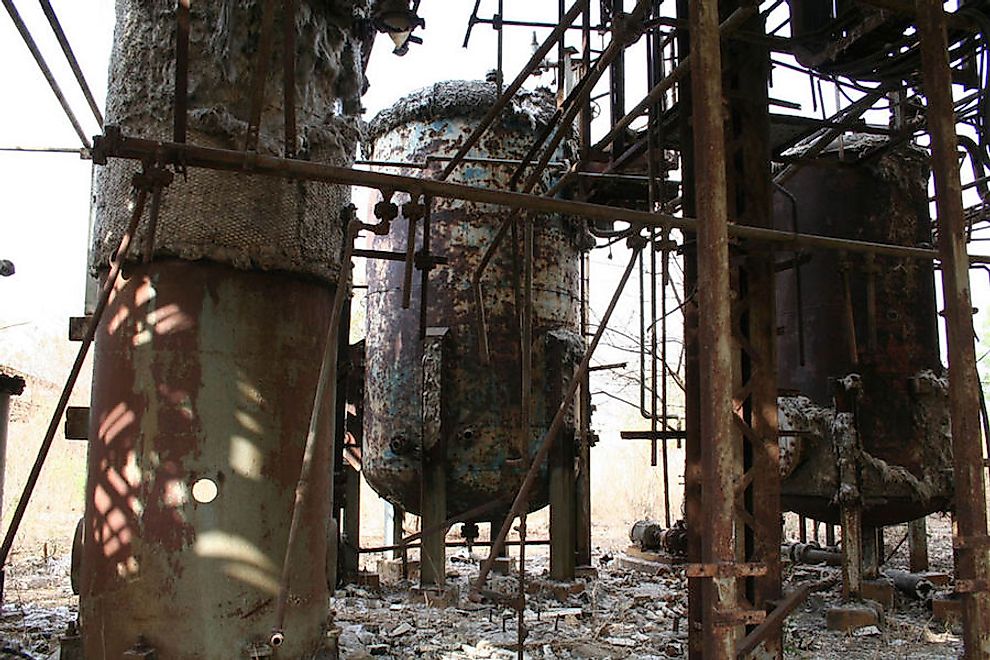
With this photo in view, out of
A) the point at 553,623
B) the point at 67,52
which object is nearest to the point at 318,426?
the point at 67,52

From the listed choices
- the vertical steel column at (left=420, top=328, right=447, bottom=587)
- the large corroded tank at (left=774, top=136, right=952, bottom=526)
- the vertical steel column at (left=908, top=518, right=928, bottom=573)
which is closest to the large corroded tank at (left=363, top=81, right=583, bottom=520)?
the vertical steel column at (left=420, top=328, right=447, bottom=587)

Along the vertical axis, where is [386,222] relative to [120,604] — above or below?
above

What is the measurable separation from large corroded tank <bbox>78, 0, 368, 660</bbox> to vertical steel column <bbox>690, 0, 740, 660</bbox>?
234 cm

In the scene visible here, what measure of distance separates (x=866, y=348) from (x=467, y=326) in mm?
4287

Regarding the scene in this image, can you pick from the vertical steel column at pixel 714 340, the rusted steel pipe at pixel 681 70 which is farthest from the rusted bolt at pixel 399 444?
the vertical steel column at pixel 714 340

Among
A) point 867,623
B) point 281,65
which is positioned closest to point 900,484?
point 867,623

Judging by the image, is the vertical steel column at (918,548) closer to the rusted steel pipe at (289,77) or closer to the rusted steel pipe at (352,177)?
the rusted steel pipe at (352,177)

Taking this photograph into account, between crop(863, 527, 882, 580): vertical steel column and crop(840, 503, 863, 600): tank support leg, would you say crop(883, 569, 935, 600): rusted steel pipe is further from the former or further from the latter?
crop(840, 503, 863, 600): tank support leg

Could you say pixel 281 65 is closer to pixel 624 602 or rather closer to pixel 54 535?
pixel 624 602

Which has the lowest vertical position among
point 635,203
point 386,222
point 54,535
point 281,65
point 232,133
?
point 54,535

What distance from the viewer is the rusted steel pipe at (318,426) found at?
3.68 meters

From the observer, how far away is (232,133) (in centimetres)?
471

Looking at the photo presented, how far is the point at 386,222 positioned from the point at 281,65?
4.08 feet

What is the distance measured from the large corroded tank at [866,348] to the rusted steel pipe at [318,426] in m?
4.97
